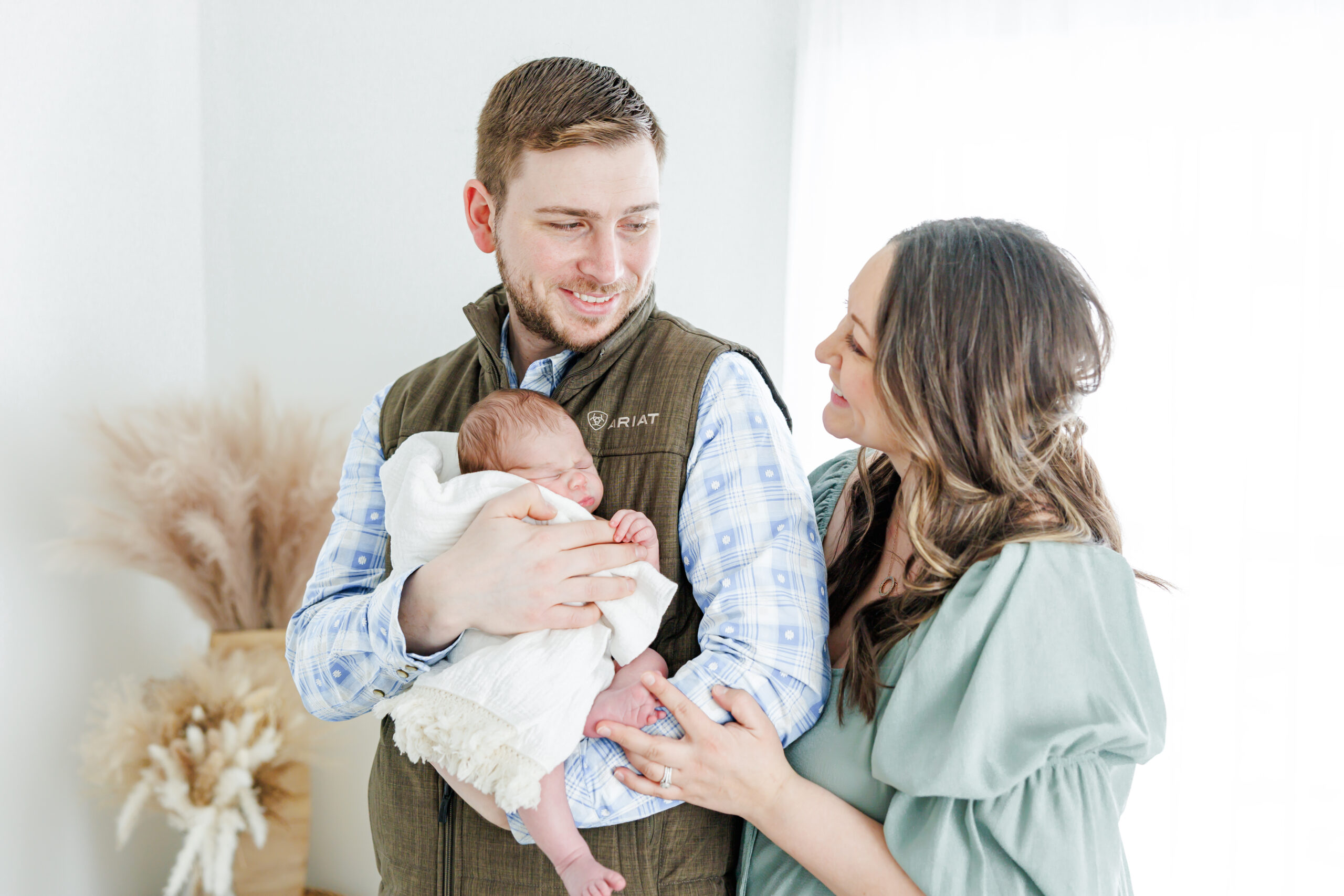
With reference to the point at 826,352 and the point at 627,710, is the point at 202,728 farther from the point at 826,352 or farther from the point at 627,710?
the point at 826,352

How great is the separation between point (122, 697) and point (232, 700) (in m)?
0.45

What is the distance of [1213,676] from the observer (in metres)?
2.02

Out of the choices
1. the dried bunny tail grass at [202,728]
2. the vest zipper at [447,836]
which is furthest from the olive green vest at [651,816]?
the dried bunny tail grass at [202,728]

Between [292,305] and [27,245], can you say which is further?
[292,305]

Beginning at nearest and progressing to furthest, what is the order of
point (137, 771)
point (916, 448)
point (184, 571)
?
point (916, 448) < point (137, 771) < point (184, 571)

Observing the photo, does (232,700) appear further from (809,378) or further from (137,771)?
(809,378)

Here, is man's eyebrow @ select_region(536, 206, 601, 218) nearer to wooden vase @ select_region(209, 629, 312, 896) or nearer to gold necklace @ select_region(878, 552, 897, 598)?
gold necklace @ select_region(878, 552, 897, 598)

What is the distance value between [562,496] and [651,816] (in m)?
0.45

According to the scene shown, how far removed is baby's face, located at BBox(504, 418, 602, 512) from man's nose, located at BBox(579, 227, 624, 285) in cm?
25

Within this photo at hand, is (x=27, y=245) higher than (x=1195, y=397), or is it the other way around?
(x=27, y=245)

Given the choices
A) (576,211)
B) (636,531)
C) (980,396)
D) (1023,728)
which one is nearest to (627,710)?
(636,531)

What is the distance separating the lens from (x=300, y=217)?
2.56 metres

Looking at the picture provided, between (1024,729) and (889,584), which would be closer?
(1024,729)

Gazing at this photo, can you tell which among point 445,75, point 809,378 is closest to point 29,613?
point 445,75
